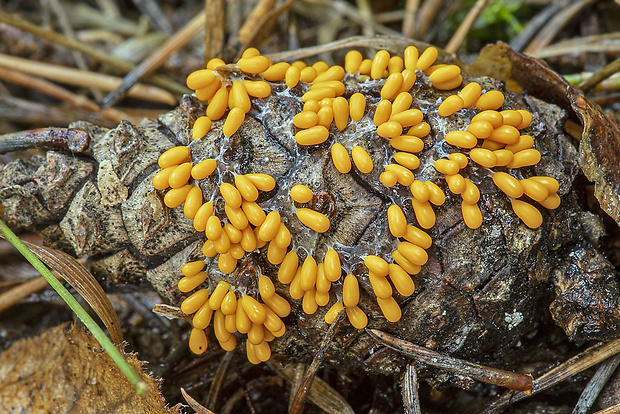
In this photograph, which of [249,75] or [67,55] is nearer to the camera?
[249,75]

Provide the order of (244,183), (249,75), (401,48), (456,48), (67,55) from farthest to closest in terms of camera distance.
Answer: (67,55)
(456,48)
(401,48)
(249,75)
(244,183)

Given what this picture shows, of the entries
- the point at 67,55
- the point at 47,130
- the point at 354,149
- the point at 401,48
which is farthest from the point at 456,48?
the point at 67,55

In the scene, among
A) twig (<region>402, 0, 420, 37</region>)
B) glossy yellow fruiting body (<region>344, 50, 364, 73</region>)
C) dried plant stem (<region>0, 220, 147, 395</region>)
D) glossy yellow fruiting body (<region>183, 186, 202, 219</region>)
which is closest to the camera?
dried plant stem (<region>0, 220, 147, 395</region>)

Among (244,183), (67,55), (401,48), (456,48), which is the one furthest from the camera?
(67,55)

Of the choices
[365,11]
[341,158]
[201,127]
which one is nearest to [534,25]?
[365,11]

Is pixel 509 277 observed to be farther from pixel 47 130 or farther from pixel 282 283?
pixel 47 130

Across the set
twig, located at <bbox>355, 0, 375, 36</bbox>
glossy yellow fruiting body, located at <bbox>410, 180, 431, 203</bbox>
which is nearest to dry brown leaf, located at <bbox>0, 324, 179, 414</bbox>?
glossy yellow fruiting body, located at <bbox>410, 180, 431, 203</bbox>

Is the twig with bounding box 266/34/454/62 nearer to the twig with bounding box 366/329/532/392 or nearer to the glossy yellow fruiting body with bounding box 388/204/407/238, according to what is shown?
the glossy yellow fruiting body with bounding box 388/204/407/238

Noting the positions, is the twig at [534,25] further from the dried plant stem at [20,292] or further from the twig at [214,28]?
the dried plant stem at [20,292]
